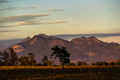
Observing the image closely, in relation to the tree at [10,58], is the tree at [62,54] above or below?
above

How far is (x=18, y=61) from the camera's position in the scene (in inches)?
5974

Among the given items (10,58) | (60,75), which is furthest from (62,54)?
(10,58)

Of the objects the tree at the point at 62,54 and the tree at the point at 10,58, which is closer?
the tree at the point at 62,54

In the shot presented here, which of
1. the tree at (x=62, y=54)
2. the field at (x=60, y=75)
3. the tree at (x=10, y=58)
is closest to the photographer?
the field at (x=60, y=75)

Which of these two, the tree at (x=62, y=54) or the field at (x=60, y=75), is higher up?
the tree at (x=62, y=54)

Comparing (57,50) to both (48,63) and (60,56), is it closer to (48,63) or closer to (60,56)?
(60,56)

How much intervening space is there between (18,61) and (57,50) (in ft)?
254

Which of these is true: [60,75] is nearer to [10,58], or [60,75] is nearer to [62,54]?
[62,54]

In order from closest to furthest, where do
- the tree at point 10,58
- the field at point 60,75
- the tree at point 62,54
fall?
the field at point 60,75 < the tree at point 62,54 < the tree at point 10,58

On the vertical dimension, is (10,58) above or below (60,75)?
below

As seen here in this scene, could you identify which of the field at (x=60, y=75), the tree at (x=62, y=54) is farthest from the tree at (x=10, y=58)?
the tree at (x=62, y=54)

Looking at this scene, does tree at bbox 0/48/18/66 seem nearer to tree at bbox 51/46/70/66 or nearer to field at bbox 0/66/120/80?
field at bbox 0/66/120/80

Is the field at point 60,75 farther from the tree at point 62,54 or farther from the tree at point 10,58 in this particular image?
the tree at point 10,58

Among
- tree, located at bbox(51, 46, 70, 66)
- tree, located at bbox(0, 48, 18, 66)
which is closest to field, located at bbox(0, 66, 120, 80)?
tree, located at bbox(51, 46, 70, 66)
